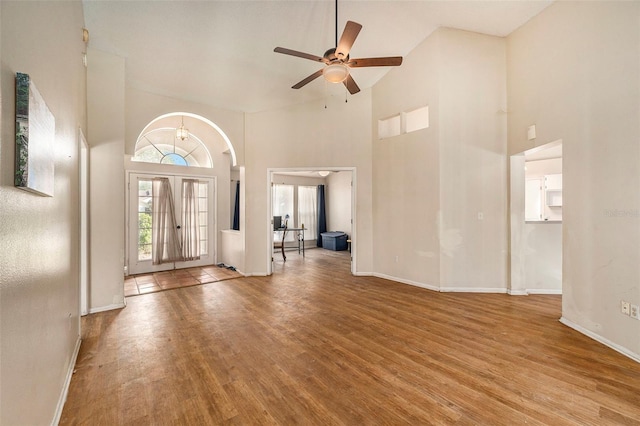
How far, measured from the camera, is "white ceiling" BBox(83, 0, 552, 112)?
310cm

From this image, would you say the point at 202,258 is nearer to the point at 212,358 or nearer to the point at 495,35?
the point at 212,358

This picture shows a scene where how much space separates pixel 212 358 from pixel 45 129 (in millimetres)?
2066

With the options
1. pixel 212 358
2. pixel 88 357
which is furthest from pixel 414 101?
pixel 88 357

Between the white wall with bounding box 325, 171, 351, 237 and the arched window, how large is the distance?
4465 millimetres

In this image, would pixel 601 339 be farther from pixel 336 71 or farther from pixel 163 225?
pixel 163 225

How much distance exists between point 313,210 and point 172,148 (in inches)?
196

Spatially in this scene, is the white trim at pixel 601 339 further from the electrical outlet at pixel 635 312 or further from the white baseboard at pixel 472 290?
the white baseboard at pixel 472 290

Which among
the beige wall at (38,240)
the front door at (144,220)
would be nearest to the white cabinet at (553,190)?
the front door at (144,220)

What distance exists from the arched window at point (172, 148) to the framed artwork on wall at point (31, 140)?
464 cm

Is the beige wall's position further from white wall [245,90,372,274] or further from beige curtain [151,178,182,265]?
beige curtain [151,178,182,265]

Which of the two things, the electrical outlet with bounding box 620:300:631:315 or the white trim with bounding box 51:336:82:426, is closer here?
the white trim with bounding box 51:336:82:426

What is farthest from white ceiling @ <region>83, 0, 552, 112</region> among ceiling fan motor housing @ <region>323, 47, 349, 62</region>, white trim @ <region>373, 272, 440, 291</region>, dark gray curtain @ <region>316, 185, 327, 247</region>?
dark gray curtain @ <region>316, 185, 327, 247</region>

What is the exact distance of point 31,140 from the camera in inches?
45.2

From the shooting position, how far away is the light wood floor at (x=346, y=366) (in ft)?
5.88
